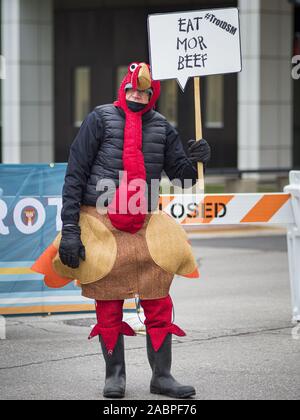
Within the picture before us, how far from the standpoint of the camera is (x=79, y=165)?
665 cm

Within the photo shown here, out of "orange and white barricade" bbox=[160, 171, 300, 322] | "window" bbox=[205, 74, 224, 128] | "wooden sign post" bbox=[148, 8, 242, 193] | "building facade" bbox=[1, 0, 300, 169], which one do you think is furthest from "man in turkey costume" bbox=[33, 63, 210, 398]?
"window" bbox=[205, 74, 224, 128]

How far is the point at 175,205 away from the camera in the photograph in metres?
8.93

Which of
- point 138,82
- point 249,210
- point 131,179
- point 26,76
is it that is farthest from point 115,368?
point 26,76

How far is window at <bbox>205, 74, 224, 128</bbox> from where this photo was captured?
3206 cm

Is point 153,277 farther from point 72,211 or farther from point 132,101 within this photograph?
point 132,101

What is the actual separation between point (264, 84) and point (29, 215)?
1524 centimetres

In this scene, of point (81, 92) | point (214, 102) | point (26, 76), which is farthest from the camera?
point (81, 92)

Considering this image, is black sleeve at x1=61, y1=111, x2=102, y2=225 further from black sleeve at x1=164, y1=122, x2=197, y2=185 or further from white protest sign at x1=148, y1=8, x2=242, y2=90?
white protest sign at x1=148, y1=8, x2=242, y2=90

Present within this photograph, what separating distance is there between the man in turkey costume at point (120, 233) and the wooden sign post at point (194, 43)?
943 millimetres

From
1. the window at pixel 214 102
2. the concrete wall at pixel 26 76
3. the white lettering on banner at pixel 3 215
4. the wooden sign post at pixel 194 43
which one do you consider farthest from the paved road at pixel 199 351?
the window at pixel 214 102

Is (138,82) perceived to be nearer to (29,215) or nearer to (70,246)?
(70,246)

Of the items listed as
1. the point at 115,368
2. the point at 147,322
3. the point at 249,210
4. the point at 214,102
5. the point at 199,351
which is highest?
the point at 214,102
